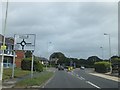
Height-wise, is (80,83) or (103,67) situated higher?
(103,67)

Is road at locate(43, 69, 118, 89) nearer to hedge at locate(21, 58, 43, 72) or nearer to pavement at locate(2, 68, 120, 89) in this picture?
pavement at locate(2, 68, 120, 89)

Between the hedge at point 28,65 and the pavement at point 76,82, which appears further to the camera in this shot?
the hedge at point 28,65

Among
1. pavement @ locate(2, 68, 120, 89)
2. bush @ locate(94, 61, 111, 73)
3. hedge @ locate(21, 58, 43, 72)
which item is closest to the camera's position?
pavement @ locate(2, 68, 120, 89)

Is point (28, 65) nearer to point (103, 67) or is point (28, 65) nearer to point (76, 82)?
point (103, 67)

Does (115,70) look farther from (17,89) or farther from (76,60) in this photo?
(76,60)

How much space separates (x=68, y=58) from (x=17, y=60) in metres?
87.6

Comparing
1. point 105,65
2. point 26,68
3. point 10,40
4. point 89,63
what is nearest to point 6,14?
point 26,68

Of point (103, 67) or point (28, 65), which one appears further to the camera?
point (103, 67)

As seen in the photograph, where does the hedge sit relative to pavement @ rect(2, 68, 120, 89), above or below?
above

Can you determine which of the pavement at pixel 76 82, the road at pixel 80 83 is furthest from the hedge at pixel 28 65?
the road at pixel 80 83

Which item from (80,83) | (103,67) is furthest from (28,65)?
(80,83)

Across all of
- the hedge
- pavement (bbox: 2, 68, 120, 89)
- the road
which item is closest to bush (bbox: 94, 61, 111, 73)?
the hedge

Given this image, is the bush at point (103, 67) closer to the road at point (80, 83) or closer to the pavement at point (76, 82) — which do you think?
the pavement at point (76, 82)

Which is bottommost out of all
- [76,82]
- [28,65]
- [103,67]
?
[76,82]
